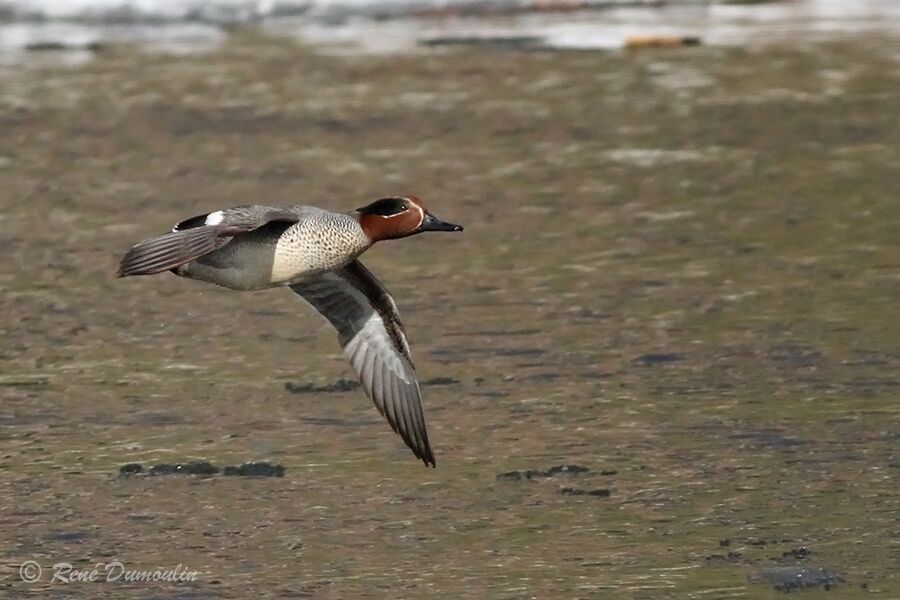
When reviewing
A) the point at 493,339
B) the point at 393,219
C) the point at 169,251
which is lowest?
the point at 493,339

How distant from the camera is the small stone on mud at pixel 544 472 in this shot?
7770mm

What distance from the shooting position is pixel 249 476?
788cm

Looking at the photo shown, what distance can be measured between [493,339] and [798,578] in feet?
11.4

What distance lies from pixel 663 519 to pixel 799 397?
165cm

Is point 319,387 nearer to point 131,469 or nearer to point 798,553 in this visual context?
point 131,469

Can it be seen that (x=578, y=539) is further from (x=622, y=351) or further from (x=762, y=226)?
(x=762, y=226)

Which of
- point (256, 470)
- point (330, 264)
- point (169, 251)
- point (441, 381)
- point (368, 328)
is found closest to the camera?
point (169, 251)

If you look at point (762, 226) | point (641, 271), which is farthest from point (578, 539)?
point (762, 226)

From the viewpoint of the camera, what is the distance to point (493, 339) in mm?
9852

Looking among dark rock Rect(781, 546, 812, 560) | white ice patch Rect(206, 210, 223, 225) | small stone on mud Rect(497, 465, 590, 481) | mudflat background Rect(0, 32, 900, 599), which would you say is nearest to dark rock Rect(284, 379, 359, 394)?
mudflat background Rect(0, 32, 900, 599)

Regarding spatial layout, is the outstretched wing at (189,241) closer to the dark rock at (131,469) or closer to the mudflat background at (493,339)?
the mudflat background at (493,339)

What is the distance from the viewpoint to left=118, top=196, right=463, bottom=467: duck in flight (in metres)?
6.90

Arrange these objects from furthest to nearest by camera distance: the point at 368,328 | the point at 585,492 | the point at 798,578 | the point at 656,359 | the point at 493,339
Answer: the point at 493,339 → the point at 656,359 → the point at 368,328 → the point at 585,492 → the point at 798,578

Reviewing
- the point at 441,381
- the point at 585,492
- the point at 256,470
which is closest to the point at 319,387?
the point at 441,381
